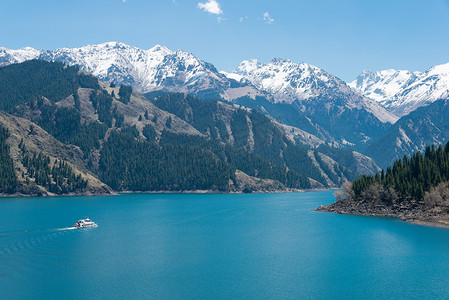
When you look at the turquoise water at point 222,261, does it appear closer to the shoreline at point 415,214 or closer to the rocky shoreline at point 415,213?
the shoreline at point 415,214

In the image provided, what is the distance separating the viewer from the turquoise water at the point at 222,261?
8269 cm

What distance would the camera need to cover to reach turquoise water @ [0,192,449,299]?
271 ft

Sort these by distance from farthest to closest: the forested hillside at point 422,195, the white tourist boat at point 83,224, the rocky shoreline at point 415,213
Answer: the forested hillside at point 422,195
the rocky shoreline at point 415,213
the white tourist boat at point 83,224

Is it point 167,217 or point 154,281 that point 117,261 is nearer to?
point 154,281

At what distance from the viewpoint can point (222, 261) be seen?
10638 centimetres

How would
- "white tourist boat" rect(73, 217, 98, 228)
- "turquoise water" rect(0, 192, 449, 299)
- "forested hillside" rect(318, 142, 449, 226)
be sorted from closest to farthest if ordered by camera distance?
"turquoise water" rect(0, 192, 449, 299), "white tourist boat" rect(73, 217, 98, 228), "forested hillside" rect(318, 142, 449, 226)

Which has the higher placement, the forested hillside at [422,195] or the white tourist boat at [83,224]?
the forested hillside at [422,195]

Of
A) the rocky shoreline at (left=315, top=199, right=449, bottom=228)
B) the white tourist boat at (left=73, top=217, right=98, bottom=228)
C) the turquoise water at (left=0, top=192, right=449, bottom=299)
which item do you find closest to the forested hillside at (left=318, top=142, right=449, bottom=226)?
the rocky shoreline at (left=315, top=199, right=449, bottom=228)

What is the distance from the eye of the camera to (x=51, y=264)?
99.4 m

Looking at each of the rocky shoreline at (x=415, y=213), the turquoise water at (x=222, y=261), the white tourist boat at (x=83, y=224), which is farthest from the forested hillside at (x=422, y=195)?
the white tourist boat at (x=83, y=224)

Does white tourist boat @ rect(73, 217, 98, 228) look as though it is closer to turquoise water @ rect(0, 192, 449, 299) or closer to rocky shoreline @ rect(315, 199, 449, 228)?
turquoise water @ rect(0, 192, 449, 299)

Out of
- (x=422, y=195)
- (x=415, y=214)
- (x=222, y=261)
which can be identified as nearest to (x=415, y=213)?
(x=415, y=214)

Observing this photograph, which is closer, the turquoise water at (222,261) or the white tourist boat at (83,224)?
the turquoise water at (222,261)

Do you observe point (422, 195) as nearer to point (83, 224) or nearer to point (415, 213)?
point (415, 213)
